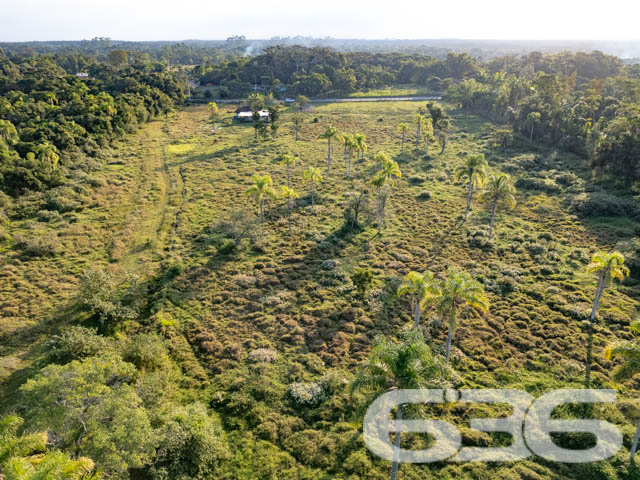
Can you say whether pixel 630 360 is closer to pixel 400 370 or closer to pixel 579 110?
pixel 400 370

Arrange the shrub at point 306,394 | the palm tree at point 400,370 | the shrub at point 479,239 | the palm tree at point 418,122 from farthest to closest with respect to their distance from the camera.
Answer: the palm tree at point 418,122
the shrub at point 479,239
the shrub at point 306,394
the palm tree at point 400,370

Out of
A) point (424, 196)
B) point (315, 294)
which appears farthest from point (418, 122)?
point (315, 294)

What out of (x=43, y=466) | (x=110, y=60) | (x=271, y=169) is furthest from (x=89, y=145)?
(x=110, y=60)

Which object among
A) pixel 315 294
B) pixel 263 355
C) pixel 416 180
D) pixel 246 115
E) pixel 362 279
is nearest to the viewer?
pixel 263 355

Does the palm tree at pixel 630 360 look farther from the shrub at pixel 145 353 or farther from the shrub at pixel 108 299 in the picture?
the shrub at pixel 108 299

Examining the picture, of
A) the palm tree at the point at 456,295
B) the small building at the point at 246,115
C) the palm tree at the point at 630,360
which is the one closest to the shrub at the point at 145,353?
the palm tree at the point at 456,295

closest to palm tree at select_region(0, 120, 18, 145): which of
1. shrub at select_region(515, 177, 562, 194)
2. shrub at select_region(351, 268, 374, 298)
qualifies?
shrub at select_region(351, 268, 374, 298)
